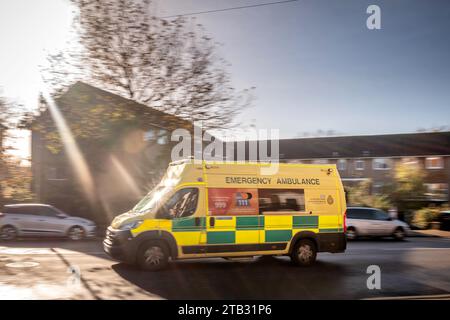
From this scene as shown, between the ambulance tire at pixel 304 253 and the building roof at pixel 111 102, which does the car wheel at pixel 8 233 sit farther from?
the ambulance tire at pixel 304 253

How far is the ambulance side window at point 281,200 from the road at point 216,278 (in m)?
1.53

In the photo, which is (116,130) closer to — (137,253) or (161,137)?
(161,137)

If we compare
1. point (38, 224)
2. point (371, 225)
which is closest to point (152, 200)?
point (38, 224)

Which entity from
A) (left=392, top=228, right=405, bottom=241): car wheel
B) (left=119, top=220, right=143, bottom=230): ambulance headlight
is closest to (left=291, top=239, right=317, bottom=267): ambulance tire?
(left=119, top=220, right=143, bottom=230): ambulance headlight

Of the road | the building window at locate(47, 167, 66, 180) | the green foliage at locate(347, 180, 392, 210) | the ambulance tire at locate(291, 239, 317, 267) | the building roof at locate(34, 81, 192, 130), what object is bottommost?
the road

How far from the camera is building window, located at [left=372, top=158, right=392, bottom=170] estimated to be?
5197cm

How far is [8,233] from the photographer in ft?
55.6

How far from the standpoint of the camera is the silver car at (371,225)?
798 inches

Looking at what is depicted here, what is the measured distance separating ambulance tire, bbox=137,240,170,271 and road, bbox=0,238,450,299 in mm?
208

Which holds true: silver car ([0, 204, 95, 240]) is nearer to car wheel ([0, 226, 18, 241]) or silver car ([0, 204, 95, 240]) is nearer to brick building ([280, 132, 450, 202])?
car wheel ([0, 226, 18, 241])

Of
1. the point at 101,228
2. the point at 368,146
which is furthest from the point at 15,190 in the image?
the point at 368,146

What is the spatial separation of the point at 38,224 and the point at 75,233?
146 cm
